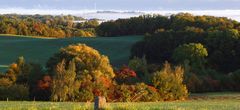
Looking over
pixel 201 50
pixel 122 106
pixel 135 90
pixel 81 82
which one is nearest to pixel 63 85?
pixel 81 82

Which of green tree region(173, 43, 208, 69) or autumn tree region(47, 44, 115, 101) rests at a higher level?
autumn tree region(47, 44, 115, 101)

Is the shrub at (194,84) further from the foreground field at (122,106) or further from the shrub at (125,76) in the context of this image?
the foreground field at (122,106)

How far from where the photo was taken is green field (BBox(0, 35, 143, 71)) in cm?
8390

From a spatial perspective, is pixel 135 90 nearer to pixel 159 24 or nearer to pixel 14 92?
pixel 14 92

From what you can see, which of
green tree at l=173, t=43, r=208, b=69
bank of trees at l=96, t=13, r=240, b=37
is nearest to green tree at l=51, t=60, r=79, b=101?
green tree at l=173, t=43, r=208, b=69

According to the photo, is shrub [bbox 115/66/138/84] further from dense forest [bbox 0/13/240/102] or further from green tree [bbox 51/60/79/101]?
green tree [bbox 51/60/79/101]

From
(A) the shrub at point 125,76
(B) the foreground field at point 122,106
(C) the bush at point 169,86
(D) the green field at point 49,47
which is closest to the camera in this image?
(B) the foreground field at point 122,106

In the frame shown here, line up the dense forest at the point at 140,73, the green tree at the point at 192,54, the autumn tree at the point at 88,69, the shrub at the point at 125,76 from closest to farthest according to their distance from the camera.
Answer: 1. the dense forest at the point at 140,73
2. the autumn tree at the point at 88,69
3. the shrub at the point at 125,76
4. the green tree at the point at 192,54

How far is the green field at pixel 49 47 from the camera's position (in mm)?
83900

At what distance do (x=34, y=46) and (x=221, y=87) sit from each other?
154 feet

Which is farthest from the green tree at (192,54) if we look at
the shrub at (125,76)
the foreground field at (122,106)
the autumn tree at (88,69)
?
the foreground field at (122,106)

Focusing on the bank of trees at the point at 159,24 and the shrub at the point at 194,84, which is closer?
the shrub at the point at 194,84

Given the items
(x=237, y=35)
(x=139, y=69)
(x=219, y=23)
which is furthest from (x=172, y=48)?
(x=139, y=69)
